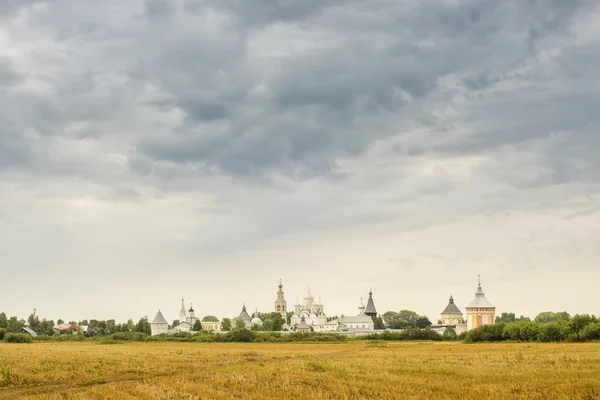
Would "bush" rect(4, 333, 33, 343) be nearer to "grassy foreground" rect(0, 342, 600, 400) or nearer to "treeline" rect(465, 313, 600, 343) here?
"treeline" rect(465, 313, 600, 343)

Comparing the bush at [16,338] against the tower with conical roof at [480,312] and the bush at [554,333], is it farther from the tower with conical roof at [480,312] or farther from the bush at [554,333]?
the tower with conical roof at [480,312]

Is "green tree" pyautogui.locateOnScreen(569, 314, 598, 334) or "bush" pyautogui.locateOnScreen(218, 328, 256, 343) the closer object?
"green tree" pyautogui.locateOnScreen(569, 314, 598, 334)

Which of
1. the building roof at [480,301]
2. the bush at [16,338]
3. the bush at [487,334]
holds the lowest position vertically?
the bush at [16,338]

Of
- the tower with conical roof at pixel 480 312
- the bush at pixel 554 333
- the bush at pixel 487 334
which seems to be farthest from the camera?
the tower with conical roof at pixel 480 312

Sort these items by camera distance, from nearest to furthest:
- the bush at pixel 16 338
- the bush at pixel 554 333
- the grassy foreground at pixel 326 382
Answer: the grassy foreground at pixel 326 382, the bush at pixel 554 333, the bush at pixel 16 338

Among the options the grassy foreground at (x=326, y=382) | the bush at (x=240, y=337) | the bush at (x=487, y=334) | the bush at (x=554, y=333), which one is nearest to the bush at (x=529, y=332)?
the bush at (x=554, y=333)

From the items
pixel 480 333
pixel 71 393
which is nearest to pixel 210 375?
pixel 71 393

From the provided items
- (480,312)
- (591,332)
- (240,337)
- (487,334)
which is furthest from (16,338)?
(480,312)

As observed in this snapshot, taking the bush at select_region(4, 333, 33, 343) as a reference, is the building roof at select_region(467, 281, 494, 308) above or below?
above

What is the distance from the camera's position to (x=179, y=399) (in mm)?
25000

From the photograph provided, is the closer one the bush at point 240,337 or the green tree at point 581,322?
the green tree at point 581,322

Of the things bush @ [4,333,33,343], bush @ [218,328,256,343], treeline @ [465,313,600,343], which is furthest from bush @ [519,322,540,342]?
bush @ [4,333,33,343]

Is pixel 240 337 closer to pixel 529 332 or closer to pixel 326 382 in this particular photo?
pixel 529 332

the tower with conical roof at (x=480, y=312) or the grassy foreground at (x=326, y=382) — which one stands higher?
the tower with conical roof at (x=480, y=312)
